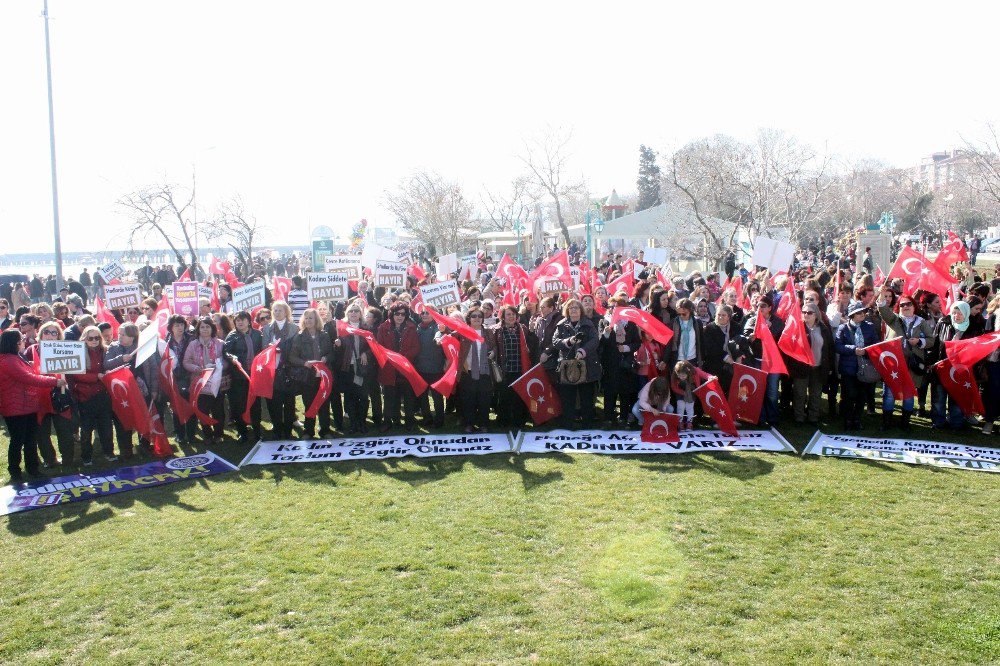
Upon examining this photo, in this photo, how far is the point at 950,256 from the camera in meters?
14.9

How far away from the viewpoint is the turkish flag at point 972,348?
32.8 feet

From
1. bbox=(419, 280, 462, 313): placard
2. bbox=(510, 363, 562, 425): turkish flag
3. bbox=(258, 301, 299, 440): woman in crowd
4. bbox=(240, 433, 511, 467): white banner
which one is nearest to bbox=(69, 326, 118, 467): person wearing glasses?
bbox=(240, 433, 511, 467): white banner

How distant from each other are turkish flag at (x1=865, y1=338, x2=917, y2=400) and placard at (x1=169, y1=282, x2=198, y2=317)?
1140 centimetres

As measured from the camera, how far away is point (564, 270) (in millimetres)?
14680

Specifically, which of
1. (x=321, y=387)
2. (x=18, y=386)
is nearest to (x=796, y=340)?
(x=321, y=387)

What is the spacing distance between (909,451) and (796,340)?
79.9 inches

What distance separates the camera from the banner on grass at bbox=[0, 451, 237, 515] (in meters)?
8.82

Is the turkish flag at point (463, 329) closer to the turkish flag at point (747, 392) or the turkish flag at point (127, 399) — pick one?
the turkish flag at point (747, 392)

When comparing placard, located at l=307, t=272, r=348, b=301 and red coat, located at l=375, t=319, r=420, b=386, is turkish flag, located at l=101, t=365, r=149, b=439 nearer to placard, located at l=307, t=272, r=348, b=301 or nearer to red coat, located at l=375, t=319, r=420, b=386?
red coat, located at l=375, t=319, r=420, b=386

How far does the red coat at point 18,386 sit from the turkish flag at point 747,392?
8.88 m

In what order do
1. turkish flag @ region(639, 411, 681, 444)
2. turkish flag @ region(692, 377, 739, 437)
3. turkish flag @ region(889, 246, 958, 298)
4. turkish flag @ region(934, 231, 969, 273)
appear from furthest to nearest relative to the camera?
turkish flag @ region(934, 231, 969, 273), turkish flag @ region(889, 246, 958, 298), turkish flag @ region(692, 377, 739, 437), turkish flag @ region(639, 411, 681, 444)

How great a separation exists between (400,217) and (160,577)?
5433 centimetres

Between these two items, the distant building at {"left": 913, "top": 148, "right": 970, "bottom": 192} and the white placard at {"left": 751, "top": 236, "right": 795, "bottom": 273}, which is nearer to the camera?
the white placard at {"left": 751, "top": 236, "right": 795, "bottom": 273}

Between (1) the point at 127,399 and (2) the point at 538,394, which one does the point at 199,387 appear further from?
(2) the point at 538,394
